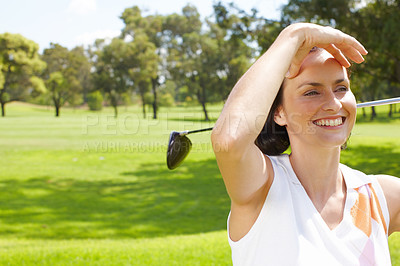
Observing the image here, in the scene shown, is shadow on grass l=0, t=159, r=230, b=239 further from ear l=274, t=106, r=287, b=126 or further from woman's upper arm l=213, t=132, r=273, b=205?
woman's upper arm l=213, t=132, r=273, b=205

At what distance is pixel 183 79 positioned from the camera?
140 feet

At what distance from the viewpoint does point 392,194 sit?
1600 millimetres

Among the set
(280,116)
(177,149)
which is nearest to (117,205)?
(177,149)

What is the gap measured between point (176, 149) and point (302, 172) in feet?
2.86

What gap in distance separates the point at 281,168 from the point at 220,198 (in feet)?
31.5

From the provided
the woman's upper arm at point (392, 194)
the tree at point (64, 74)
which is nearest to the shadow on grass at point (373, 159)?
the woman's upper arm at point (392, 194)

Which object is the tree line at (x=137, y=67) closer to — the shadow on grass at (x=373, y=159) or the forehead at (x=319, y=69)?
the shadow on grass at (x=373, y=159)

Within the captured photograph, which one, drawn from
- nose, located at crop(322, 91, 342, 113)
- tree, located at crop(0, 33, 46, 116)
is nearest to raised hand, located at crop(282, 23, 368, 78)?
nose, located at crop(322, 91, 342, 113)

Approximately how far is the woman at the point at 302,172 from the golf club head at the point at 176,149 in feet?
2.37

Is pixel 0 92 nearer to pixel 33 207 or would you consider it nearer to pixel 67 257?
pixel 33 207

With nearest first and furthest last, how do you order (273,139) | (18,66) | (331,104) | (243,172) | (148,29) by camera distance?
1. (243,172)
2. (331,104)
3. (273,139)
4. (18,66)
5. (148,29)

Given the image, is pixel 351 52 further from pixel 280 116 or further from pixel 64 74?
pixel 64 74

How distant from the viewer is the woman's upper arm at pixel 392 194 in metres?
1.60

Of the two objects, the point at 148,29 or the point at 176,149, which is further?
the point at 148,29
